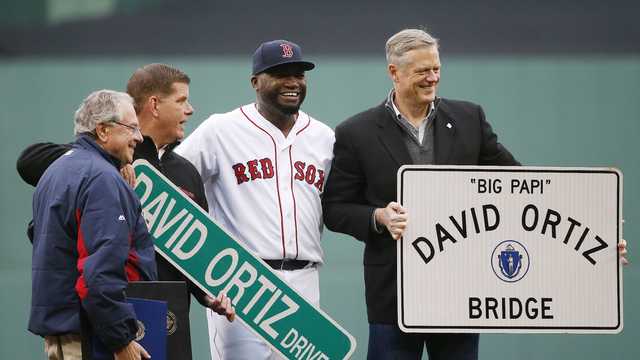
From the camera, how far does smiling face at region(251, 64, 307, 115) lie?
5.66m

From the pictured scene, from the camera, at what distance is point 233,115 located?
230 inches

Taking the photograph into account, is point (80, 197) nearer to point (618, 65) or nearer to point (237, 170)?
point (237, 170)

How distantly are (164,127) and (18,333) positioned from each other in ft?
12.6

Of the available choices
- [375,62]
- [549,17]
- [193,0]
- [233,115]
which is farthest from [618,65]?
[233,115]

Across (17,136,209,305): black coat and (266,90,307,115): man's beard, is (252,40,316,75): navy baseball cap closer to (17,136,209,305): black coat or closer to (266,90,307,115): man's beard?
(266,90,307,115): man's beard

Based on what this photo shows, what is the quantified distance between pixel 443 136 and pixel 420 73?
0.89ft

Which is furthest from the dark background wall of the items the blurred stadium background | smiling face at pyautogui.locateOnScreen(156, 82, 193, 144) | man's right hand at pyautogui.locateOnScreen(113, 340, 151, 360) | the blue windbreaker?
man's right hand at pyautogui.locateOnScreen(113, 340, 151, 360)

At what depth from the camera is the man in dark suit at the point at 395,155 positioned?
5.23m

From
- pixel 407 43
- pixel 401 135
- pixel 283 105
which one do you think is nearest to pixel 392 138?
pixel 401 135

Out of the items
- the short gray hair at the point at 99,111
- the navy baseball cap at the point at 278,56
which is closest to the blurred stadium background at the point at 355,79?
the navy baseball cap at the point at 278,56

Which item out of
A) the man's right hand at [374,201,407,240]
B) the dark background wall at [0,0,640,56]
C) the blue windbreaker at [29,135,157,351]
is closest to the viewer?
the blue windbreaker at [29,135,157,351]

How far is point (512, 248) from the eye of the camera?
17.0 ft

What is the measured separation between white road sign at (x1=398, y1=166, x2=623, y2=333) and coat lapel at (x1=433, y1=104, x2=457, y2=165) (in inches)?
6.0

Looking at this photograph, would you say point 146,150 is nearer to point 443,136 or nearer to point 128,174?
point 128,174
